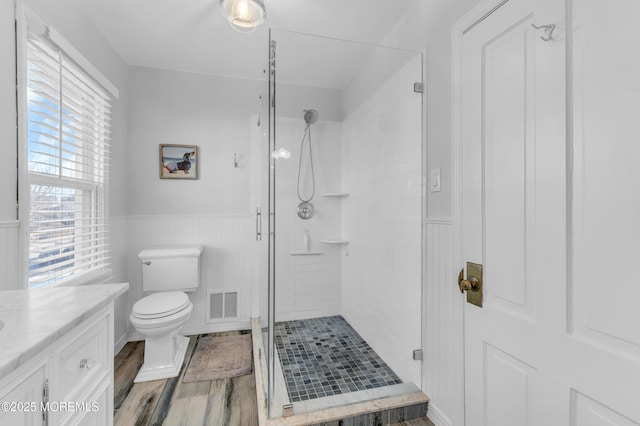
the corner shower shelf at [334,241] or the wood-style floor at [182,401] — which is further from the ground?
the corner shower shelf at [334,241]

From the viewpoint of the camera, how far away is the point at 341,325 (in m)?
2.64

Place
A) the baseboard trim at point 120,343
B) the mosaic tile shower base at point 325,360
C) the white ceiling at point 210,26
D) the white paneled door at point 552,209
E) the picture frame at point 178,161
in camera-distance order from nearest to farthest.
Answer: the white paneled door at point 552,209 < the mosaic tile shower base at point 325,360 < the white ceiling at point 210,26 < the baseboard trim at point 120,343 < the picture frame at point 178,161

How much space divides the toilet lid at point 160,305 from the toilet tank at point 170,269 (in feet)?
0.53

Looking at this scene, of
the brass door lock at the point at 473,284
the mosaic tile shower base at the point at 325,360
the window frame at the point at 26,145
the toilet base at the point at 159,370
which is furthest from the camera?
the toilet base at the point at 159,370

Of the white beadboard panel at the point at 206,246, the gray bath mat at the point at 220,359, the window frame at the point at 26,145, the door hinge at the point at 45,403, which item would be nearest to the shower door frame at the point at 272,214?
the gray bath mat at the point at 220,359

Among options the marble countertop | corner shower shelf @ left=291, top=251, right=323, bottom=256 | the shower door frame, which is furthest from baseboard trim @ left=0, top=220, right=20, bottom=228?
corner shower shelf @ left=291, top=251, right=323, bottom=256

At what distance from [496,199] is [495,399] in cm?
81

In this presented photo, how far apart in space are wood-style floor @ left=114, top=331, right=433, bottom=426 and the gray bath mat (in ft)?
0.22

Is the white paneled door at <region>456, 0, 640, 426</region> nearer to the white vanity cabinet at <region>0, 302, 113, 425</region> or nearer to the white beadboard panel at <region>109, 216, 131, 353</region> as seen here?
the white vanity cabinet at <region>0, 302, 113, 425</region>

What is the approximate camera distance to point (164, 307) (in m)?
2.11

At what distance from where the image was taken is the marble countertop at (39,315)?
1.85ft

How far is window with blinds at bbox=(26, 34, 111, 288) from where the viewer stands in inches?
60.9

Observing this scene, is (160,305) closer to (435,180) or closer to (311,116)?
(311,116)

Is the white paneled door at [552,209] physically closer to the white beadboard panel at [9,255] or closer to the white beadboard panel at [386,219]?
the white beadboard panel at [386,219]
